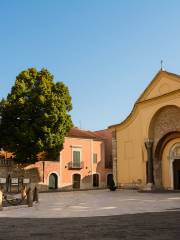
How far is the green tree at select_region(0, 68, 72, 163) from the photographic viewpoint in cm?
3191

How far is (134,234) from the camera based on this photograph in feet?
25.8

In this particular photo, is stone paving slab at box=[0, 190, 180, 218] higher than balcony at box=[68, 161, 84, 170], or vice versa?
balcony at box=[68, 161, 84, 170]

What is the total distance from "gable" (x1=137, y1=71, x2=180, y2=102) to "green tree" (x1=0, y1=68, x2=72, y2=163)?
9.00 m

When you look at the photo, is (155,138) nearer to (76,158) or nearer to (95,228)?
(76,158)

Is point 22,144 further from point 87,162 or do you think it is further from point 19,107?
point 87,162

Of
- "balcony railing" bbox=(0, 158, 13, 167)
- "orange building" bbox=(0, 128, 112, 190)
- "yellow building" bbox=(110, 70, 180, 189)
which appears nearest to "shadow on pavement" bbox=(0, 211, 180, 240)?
"yellow building" bbox=(110, 70, 180, 189)

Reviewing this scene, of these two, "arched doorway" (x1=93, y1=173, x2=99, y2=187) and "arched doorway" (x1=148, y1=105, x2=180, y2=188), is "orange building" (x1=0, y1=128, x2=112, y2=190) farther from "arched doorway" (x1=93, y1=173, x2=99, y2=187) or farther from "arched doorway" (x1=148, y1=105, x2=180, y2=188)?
"arched doorway" (x1=148, y1=105, x2=180, y2=188)

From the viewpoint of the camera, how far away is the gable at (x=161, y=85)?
1053 inches

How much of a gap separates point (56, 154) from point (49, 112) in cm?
414

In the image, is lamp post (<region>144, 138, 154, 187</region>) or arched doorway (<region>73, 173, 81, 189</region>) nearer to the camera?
lamp post (<region>144, 138, 154, 187</region>)

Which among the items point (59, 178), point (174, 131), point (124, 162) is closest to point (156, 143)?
point (174, 131)

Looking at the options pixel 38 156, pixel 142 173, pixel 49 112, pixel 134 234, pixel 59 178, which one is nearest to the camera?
pixel 134 234

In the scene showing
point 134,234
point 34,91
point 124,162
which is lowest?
point 134,234

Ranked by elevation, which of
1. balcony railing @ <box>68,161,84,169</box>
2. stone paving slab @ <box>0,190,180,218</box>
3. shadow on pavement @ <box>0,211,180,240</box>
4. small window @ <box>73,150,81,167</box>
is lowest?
stone paving slab @ <box>0,190,180,218</box>
